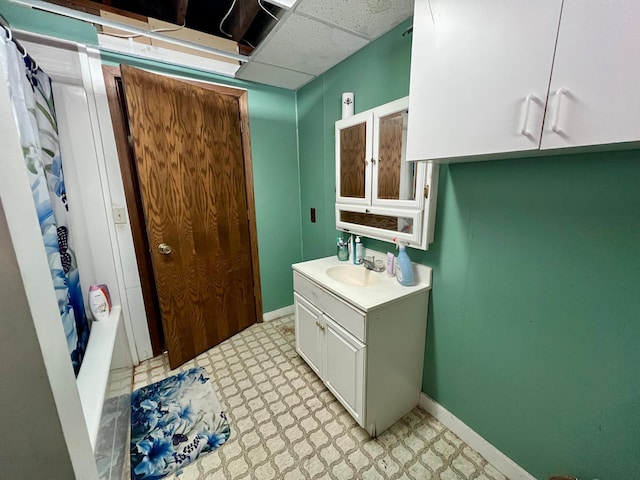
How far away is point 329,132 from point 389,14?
792mm

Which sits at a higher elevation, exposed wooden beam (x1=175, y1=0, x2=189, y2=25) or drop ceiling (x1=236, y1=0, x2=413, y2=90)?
exposed wooden beam (x1=175, y1=0, x2=189, y2=25)

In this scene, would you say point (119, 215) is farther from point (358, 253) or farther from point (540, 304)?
point (540, 304)

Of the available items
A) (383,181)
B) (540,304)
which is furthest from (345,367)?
(383,181)

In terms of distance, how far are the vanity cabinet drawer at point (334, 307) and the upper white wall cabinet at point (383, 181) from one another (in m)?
0.46

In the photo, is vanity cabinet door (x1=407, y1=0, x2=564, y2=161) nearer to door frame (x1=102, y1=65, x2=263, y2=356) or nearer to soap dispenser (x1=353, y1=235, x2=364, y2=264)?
soap dispenser (x1=353, y1=235, x2=364, y2=264)

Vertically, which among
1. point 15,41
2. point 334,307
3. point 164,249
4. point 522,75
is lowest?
point 334,307

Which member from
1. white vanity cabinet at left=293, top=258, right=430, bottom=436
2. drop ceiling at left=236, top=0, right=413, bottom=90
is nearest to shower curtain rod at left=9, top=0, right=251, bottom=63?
drop ceiling at left=236, top=0, right=413, bottom=90

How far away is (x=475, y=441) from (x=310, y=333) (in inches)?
40.3

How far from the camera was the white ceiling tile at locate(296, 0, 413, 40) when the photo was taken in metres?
1.20

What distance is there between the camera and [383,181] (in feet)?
4.83

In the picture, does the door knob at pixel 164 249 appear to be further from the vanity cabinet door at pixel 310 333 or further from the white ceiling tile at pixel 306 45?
the white ceiling tile at pixel 306 45

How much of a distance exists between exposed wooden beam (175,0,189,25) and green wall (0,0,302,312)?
275 millimetres

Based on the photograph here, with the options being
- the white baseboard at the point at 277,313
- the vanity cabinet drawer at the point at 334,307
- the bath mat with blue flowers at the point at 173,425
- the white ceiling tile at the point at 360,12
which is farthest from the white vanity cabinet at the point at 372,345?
the white ceiling tile at the point at 360,12

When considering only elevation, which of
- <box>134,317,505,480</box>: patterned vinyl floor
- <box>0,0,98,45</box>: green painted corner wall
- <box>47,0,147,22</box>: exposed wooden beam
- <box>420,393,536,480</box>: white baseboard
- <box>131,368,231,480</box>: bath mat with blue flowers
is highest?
<box>47,0,147,22</box>: exposed wooden beam
